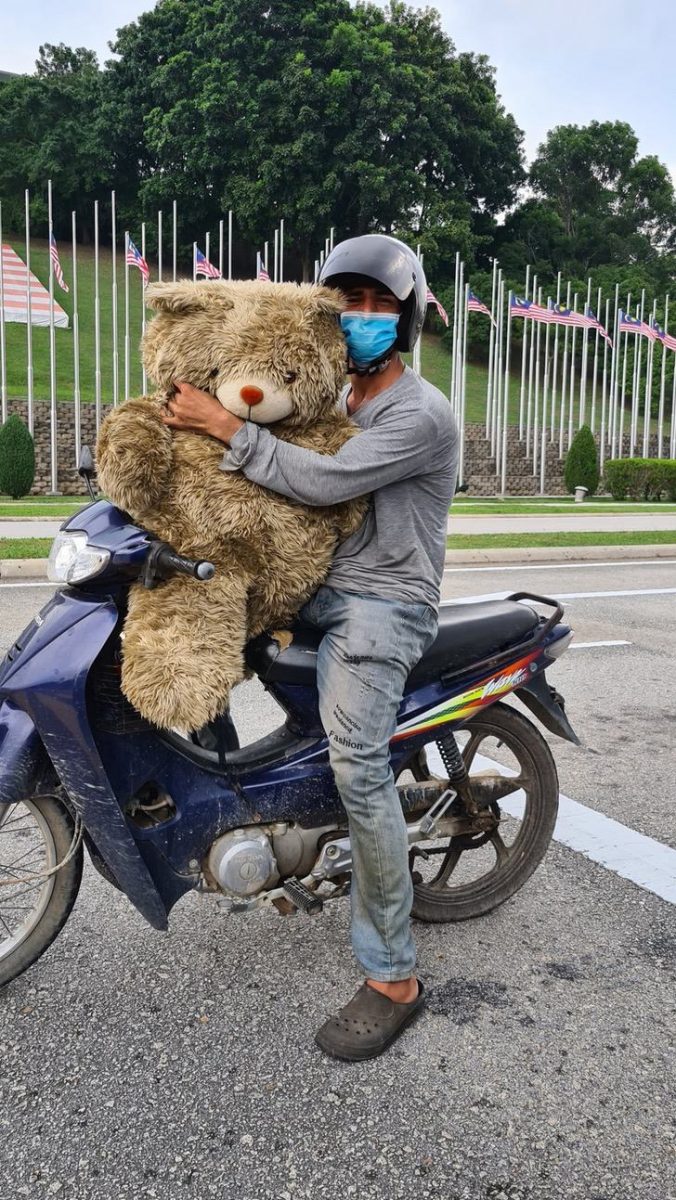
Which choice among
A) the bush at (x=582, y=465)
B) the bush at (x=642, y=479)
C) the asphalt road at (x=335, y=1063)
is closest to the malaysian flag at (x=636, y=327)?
the bush at (x=582, y=465)

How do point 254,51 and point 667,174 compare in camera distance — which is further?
point 667,174

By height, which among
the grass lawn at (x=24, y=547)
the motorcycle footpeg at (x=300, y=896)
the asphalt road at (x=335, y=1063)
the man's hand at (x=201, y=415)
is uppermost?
the man's hand at (x=201, y=415)

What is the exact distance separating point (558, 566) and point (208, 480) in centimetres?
970

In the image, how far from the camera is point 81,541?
91.4 inches

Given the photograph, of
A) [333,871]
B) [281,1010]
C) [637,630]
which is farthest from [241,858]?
[637,630]

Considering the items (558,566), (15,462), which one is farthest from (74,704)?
(15,462)

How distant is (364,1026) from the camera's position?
8.07 feet

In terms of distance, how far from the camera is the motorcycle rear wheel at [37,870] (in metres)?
2.56

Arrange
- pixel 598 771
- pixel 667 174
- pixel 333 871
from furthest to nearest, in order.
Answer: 1. pixel 667 174
2. pixel 598 771
3. pixel 333 871

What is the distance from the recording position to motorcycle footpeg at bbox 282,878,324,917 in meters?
2.64

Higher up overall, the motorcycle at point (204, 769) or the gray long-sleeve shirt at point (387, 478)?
the gray long-sleeve shirt at point (387, 478)

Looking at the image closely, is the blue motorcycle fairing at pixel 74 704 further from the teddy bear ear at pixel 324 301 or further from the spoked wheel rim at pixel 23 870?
the teddy bear ear at pixel 324 301

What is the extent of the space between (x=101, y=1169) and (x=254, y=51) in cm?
5488

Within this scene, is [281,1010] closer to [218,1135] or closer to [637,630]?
[218,1135]
